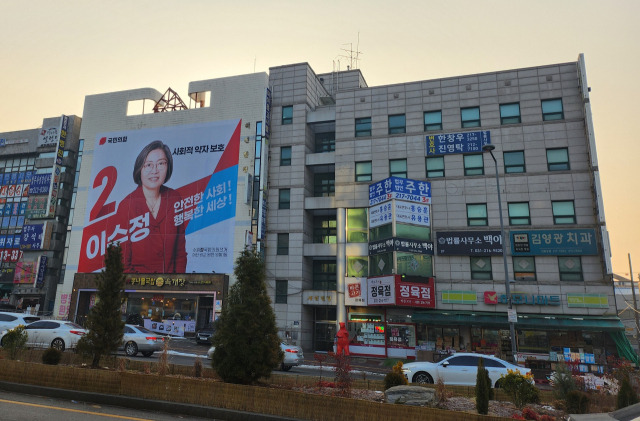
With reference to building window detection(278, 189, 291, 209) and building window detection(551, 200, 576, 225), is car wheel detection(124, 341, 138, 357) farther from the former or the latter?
building window detection(551, 200, 576, 225)

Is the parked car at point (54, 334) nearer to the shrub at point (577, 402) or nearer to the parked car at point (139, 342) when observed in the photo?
the parked car at point (139, 342)

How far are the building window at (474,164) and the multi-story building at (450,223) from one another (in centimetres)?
11

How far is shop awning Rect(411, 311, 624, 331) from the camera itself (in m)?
28.5

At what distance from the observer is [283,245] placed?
38781 millimetres

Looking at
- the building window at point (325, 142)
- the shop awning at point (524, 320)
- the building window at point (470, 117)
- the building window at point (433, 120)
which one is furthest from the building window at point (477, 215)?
the building window at point (325, 142)

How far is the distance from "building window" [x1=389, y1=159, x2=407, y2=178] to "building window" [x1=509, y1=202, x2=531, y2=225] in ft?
28.4

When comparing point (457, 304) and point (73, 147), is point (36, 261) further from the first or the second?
point (457, 304)

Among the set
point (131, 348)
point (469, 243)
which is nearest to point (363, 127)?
point (469, 243)

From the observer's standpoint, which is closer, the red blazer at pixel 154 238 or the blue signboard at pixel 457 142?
the blue signboard at pixel 457 142

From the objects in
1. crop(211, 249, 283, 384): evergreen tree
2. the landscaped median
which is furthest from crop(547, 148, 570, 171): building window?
the landscaped median

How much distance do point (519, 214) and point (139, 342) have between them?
27347 mm

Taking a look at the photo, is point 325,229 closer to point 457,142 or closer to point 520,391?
point 457,142

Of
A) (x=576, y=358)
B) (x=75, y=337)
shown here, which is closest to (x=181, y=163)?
(x=75, y=337)

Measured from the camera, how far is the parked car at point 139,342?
72.9 ft
